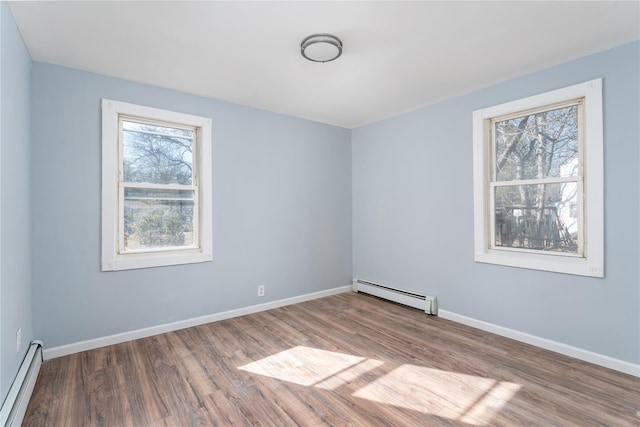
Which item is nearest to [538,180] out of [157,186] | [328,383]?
[328,383]

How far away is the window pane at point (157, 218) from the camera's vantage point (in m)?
3.11

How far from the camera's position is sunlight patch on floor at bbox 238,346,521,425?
1.99 m

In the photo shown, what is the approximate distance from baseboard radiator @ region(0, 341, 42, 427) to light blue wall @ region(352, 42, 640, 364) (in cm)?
369

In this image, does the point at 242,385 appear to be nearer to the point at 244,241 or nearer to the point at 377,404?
the point at 377,404

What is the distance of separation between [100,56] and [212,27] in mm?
1147

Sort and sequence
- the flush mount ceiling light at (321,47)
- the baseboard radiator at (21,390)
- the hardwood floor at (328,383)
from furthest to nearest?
the flush mount ceiling light at (321,47)
the hardwood floor at (328,383)
the baseboard radiator at (21,390)

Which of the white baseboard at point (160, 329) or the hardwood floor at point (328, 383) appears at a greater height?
the white baseboard at point (160, 329)

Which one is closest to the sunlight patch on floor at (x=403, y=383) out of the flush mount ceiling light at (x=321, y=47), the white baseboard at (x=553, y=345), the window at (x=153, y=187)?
the white baseboard at (x=553, y=345)

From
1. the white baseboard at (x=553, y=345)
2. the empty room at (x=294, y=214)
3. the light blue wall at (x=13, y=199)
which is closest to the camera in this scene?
the light blue wall at (x=13, y=199)

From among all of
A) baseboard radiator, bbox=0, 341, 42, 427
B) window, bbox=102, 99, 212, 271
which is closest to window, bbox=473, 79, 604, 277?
window, bbox=102, 99, 212, 271

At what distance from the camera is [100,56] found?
2.57 meters

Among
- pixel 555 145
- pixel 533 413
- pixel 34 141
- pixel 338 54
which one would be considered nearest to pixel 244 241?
pixel 34 141

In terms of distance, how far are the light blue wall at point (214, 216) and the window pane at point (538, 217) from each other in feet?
7.29

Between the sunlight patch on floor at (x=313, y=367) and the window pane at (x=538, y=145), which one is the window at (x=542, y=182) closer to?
the window pane at (x=538, y=145)
